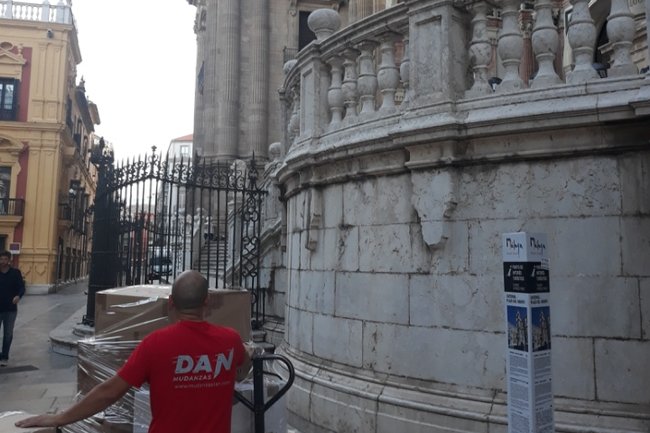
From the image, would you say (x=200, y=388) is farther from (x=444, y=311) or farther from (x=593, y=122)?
(x=593, y=122)

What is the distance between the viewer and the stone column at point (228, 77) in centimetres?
2348

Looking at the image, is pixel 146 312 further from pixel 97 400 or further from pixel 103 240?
pixel 103 240

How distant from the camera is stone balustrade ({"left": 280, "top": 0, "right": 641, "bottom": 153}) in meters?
4.30

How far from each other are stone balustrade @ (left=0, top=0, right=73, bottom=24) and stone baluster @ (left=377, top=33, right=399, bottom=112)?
31002 millimetres

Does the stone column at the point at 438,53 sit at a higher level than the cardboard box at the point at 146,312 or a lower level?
higher

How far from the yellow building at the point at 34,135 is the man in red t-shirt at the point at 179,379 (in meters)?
27.8

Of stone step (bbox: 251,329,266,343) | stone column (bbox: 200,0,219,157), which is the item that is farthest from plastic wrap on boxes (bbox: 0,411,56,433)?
stone column (bbox: 200,0,219,157)

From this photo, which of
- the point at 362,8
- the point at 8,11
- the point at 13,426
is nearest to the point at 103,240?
the point at 13,426

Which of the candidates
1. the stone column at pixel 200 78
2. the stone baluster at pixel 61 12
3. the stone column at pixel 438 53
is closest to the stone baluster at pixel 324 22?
the stone column at pixel 438 53

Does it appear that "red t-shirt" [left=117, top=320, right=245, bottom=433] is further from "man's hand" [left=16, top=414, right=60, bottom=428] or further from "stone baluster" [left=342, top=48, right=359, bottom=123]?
"stone baluster" [left=342, top=48, right=359, bottom=123]

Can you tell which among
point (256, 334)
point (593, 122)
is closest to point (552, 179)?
point (593, 122)

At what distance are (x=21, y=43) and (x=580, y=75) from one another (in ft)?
107

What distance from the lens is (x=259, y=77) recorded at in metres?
23.8

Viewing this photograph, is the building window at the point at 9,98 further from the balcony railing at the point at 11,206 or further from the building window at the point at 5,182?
the balcony railing at the point at 11,206
